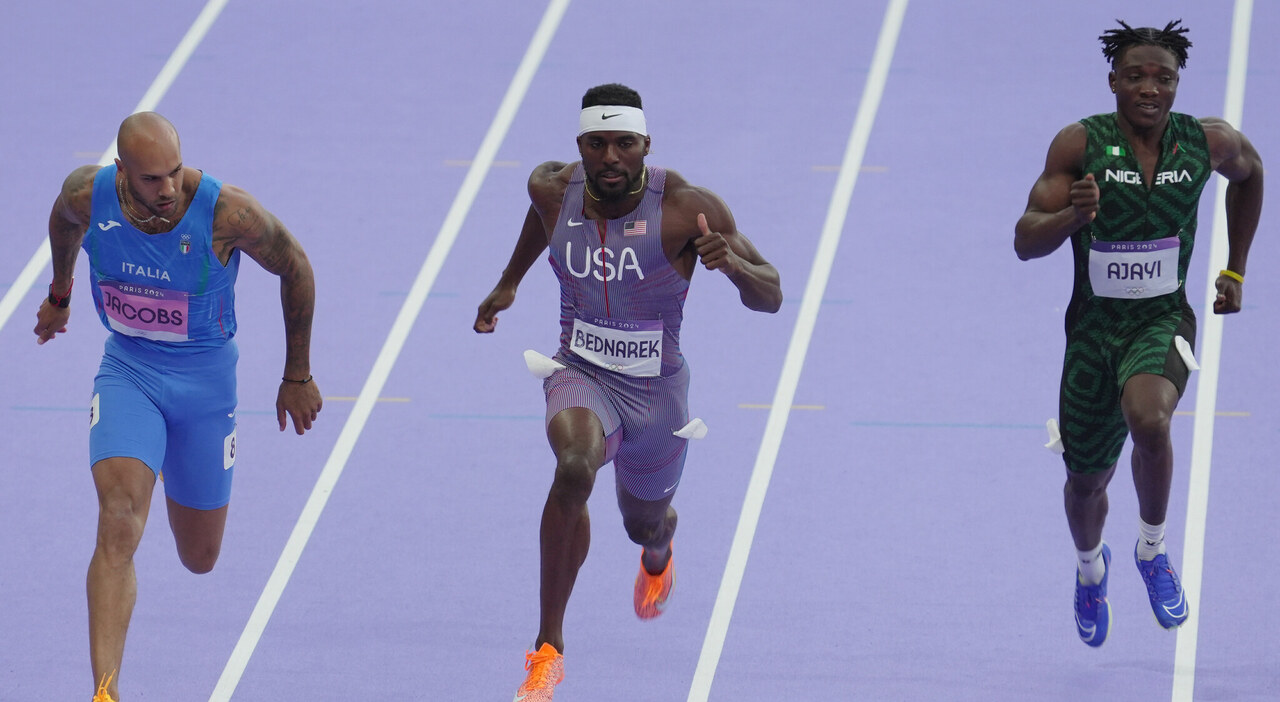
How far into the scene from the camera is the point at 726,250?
219 inches

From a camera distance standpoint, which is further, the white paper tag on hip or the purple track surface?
the purple track surface

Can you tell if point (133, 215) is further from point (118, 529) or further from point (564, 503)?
point (564, 503)

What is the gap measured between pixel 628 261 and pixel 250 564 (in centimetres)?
247

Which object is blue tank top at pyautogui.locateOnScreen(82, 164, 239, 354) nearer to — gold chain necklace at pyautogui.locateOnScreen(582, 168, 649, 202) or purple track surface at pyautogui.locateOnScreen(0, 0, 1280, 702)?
gold chain necklace at pyautogui.locateOnScreen(582, 168, 649, 202)

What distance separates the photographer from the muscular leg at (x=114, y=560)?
17.4ft

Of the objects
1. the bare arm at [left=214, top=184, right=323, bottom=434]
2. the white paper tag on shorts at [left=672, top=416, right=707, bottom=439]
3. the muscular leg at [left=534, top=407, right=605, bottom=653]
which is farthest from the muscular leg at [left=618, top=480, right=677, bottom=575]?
the bare arm at [left=214, top=184, right=323, bottom=434]

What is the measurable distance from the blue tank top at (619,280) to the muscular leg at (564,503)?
0.33m

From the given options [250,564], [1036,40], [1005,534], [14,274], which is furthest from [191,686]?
[1036,40]

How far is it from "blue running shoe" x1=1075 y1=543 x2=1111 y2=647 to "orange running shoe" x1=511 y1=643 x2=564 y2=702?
2066mm

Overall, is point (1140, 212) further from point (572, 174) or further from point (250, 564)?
point (250, 564)

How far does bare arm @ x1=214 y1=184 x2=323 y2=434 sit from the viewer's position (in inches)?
226

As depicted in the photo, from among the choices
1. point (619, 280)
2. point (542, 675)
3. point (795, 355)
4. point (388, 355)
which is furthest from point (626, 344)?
point (388, 355)

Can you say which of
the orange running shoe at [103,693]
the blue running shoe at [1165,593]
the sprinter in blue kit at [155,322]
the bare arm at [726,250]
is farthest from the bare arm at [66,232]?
the blue running shoe at [1165,593]

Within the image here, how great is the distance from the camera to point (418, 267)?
32.4ft
